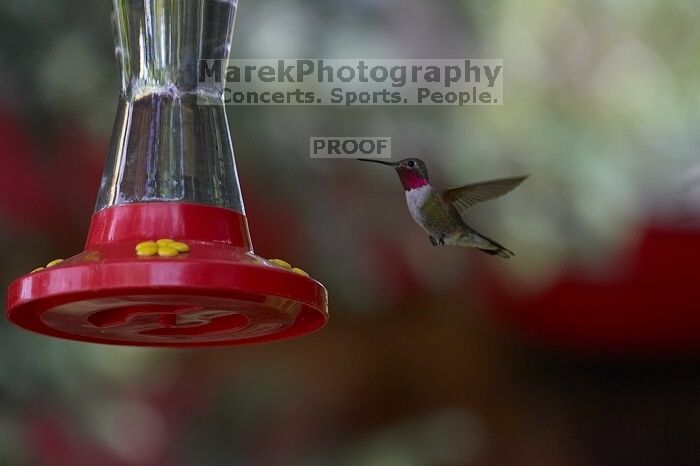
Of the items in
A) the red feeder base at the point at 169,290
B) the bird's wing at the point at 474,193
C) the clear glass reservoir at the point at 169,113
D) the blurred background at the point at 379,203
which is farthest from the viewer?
the blurred background at the point at 379,203

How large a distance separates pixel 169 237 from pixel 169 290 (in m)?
0.27

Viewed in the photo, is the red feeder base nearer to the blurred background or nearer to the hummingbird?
the hummingbird

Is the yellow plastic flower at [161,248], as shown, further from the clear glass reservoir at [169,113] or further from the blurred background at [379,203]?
the blurred background at [379,203]

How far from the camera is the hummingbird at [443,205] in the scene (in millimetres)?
2764

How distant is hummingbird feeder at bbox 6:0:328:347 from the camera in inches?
74.5

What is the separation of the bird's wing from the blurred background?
82 cm

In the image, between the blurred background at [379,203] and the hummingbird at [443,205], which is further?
the blurred background at [379,203]

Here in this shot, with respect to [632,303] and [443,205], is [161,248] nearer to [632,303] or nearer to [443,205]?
[443,205]

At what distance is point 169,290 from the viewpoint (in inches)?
73.9

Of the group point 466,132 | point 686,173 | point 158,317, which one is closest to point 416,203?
point 158,317

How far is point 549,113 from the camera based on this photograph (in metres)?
3.73

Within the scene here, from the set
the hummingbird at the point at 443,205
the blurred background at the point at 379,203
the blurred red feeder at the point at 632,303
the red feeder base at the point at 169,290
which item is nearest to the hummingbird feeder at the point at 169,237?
the red feeder base at the point at 169,290

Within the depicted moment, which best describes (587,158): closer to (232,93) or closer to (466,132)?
(466,132)

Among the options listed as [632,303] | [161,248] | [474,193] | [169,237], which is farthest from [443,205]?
[632,303]
